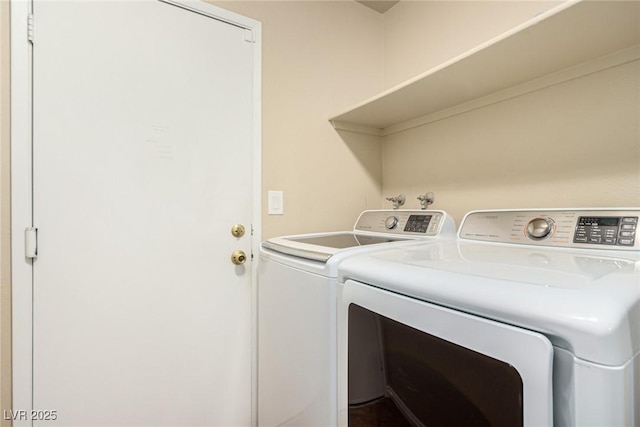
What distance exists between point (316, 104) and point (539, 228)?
120cm

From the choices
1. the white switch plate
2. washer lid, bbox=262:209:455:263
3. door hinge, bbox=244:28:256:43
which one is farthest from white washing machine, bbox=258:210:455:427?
door hinge, bbox=244:28:256:43

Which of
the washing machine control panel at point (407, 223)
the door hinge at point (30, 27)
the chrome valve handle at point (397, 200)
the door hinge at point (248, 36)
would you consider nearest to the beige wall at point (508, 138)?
the chrome valve handle at point (397, 200)

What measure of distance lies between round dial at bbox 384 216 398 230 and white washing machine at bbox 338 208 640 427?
0.50 metres

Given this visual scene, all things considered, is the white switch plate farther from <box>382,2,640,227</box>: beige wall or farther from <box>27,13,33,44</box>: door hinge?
<box>27,13,33,44</box>: door hinge

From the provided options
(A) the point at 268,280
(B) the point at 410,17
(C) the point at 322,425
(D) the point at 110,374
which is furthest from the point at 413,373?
(B) the point at 410,17

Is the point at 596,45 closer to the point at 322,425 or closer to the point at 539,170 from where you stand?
the point at 539,170

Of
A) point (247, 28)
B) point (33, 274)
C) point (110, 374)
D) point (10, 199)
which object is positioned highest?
point (247, 28)

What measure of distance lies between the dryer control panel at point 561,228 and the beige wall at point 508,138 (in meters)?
0.22

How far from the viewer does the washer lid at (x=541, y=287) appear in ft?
1.35

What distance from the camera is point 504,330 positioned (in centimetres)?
49

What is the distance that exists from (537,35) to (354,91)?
1.04 metres

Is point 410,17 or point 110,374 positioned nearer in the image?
point 110,374

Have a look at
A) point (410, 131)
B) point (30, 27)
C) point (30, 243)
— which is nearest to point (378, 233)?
point (410, 131)

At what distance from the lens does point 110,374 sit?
1.16 m
